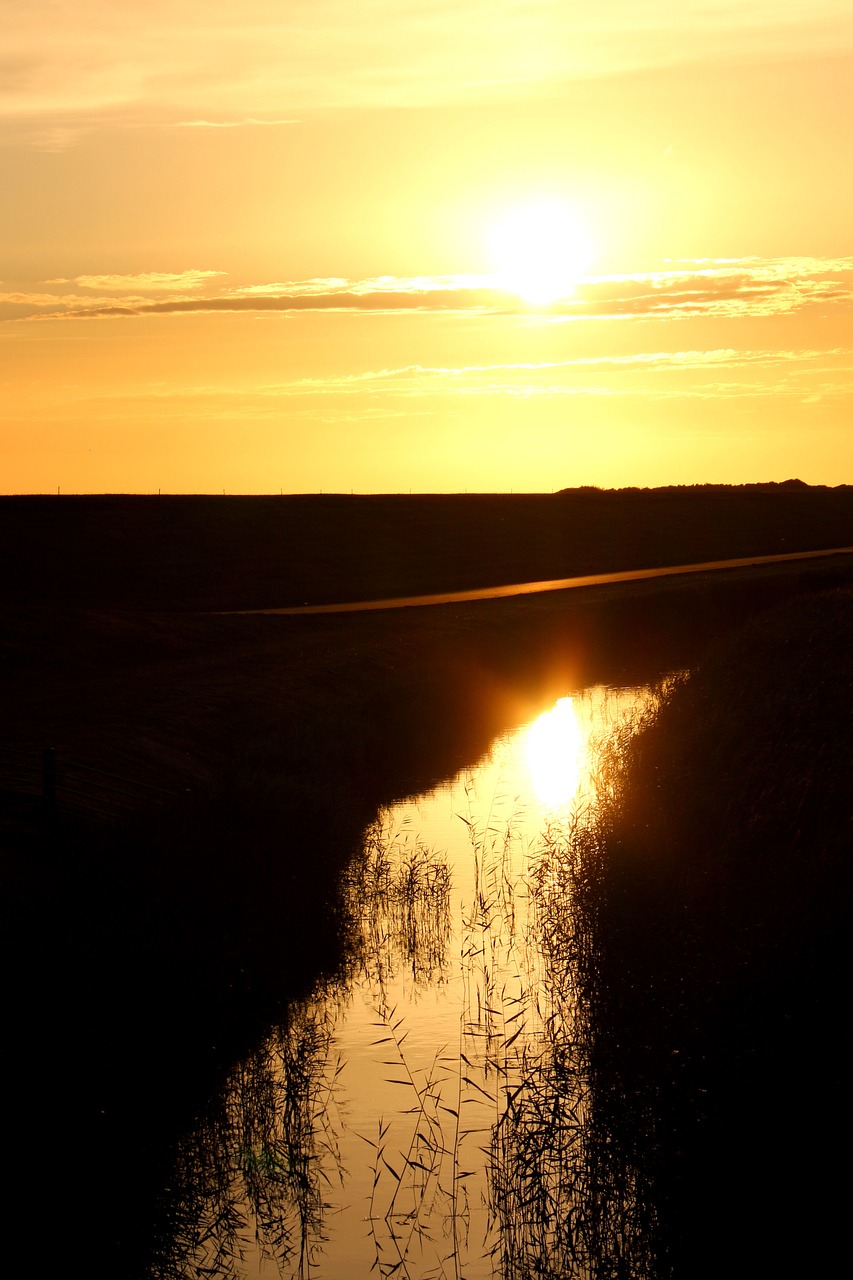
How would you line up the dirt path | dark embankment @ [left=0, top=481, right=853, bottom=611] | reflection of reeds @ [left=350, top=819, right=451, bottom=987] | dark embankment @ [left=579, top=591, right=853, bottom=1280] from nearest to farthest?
dark embankment @ [left=579, top=591, right=853, bottom=1280], reflection of reeds @ [left=350, top=819, right=451, bottom=987], the dirt path, dark embankment @ [left=0, top=481, right=853, bottom=611]

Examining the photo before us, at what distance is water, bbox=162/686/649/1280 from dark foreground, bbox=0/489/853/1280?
409 millimetres

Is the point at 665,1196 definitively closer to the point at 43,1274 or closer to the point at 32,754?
the point at 43,1274

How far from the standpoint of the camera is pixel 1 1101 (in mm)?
8633

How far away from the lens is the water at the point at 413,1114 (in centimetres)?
773

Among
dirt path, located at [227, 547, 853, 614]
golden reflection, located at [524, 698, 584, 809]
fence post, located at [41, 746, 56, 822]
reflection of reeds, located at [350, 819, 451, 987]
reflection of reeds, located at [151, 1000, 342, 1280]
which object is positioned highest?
dirt path, located at [227, 547, 853, 614]

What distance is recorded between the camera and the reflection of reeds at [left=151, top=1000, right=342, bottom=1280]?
7.71 metres

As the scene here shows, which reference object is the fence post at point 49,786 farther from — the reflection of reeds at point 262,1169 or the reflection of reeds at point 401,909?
the reflection of reeds at point 262,1169

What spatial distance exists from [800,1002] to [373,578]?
47201 mm

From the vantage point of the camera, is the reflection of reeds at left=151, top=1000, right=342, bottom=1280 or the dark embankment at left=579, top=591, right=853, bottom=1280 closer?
the dark embankment at left=579, top=591, right=853, bottom=1280

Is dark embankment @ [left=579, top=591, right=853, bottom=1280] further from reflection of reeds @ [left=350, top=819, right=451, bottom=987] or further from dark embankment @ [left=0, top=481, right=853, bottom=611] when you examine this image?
dark embankment @ [left=0, top=481, right=853, bottom=611]

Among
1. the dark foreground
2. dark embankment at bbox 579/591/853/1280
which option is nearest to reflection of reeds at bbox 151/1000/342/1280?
the dark foreground

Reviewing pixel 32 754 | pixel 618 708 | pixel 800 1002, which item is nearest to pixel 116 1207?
pixel 800 1002

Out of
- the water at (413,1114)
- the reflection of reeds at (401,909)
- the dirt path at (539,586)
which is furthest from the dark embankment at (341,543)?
the water at (413,1114)

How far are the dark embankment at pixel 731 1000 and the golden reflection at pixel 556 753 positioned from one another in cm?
292
